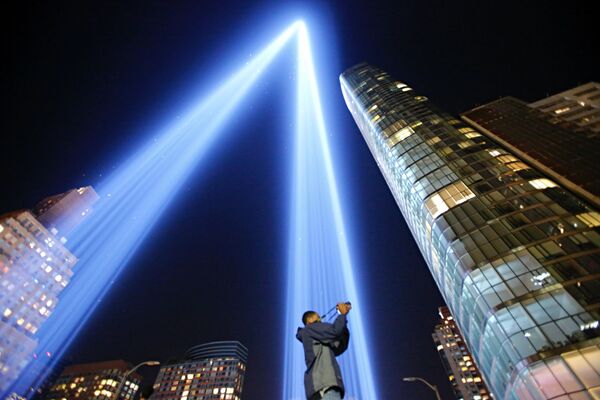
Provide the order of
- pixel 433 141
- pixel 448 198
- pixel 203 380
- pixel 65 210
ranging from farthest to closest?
pixel 203 380
pixel 65 210
pixel 433 141
pixel 448 198

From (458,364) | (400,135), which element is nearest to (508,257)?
(400,135)

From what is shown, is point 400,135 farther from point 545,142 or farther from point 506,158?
point 545,142

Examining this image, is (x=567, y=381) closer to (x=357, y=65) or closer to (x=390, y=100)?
(x=390, y=100)

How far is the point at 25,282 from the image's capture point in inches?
3273

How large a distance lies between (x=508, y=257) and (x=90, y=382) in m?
147

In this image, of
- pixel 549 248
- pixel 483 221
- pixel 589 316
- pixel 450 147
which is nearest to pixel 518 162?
pixel 450 147

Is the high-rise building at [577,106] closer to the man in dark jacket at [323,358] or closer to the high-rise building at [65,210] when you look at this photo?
the man in dark jacket at [323,358]

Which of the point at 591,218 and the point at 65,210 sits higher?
the point at 65,210

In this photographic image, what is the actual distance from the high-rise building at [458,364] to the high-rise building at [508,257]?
69754 millimetres

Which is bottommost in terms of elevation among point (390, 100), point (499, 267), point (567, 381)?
point (567, 381)

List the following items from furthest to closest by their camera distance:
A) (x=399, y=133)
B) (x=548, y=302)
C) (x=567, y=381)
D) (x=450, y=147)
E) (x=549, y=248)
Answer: (x=399, y=133) < (x=450, y=147) < (x=549, y=248) < (x=548, y=302) < (x=567, y=381)

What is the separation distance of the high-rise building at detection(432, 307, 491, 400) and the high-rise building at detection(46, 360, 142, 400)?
116m

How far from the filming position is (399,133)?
199ft

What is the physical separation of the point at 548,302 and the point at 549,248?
6.28m
